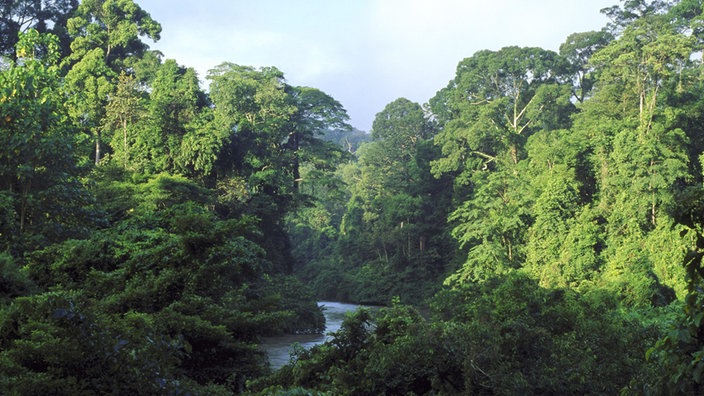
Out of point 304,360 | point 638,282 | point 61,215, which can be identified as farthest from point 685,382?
point 638,282

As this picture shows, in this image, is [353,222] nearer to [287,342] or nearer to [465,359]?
[287,342]

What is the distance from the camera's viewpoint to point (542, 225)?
27.6 meters

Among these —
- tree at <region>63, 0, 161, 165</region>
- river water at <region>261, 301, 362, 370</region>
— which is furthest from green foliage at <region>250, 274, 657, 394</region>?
tree at <region>63, 0, 161, 165</region>

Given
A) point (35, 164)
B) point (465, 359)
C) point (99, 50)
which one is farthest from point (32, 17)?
point (465, 359)

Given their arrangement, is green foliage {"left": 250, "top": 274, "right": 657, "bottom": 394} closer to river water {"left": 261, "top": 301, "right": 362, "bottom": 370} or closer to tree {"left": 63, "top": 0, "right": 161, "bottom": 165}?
river water {"left": 261, "top": 301, "right": 362, "bottom": 370}

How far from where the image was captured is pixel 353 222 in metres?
A: 48.6

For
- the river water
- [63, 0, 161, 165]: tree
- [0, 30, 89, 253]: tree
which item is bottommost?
the river water

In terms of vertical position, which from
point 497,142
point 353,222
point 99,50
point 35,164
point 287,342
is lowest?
point 287,342

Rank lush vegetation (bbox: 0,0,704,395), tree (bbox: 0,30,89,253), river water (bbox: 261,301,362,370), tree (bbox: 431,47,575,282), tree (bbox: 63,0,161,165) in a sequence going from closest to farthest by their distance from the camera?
lush vegetation (bbox: 0,0,704,395)
tree (bbox: 0,30,89,253)
river water (bbox: 261,301,362,370)
tree (bbox: 63,0,161,165)
tree (bbox: 431,47,575,282)

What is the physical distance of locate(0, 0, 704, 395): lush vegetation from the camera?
7.75m

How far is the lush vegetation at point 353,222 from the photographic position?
775cm

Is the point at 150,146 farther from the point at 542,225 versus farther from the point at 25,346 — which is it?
the point at 25,346

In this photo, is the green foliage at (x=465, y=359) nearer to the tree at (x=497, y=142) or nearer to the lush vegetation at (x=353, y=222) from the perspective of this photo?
the lush vegetation at (x=353, y=222)

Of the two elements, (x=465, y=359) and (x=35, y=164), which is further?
(x=35, y=164)
